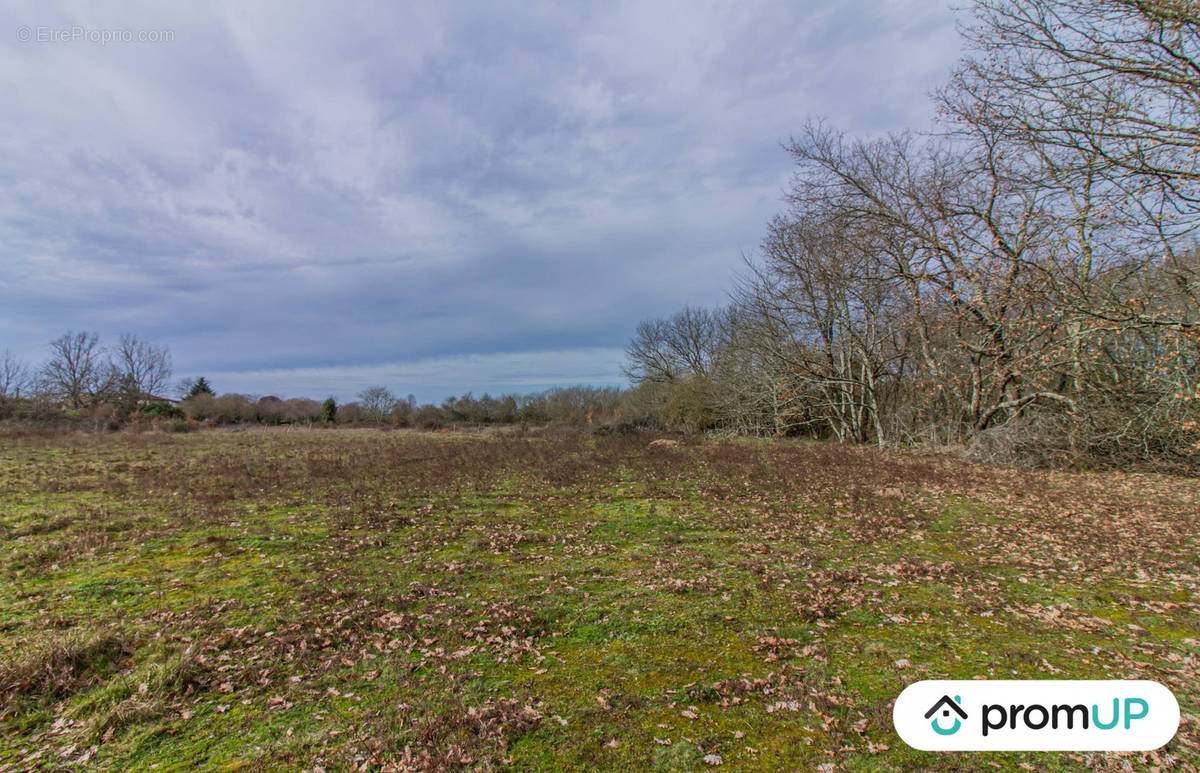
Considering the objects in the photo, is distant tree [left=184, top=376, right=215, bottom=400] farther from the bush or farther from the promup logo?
the promup logo

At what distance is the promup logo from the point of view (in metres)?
2.95

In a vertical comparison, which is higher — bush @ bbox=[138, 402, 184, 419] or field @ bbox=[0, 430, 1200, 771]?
bush @ bbox=[138, 402, 184, 419]

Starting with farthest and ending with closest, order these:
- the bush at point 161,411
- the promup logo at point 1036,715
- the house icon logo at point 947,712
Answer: the bush at point 161,411 < the house icon logo at point 947,712 < the promup logo at point 1036,715

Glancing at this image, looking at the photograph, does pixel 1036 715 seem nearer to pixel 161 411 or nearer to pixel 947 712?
pixel 947 712

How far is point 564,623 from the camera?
15.3ft

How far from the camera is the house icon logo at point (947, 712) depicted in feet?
10.0

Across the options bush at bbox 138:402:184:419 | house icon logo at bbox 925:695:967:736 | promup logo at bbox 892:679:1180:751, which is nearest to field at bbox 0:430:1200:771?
promup logo at bbox 892:679:1180:751

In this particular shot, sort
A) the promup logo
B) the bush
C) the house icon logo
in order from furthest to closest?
1. the bush
2. the house icon logo
3. the promup logo

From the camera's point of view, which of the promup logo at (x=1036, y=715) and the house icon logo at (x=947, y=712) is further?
the house icon logo at (x=947, y=712)

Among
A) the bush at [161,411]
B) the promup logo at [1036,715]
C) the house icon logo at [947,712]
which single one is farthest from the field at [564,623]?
the bush at [161,411]

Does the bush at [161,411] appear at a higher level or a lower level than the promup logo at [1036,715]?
higher

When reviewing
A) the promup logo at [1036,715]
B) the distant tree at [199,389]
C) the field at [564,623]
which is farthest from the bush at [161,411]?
the promup logo at [1036,715]

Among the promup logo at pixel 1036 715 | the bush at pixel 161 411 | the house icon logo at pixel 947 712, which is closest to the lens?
the promup logo at pixel 1036 715

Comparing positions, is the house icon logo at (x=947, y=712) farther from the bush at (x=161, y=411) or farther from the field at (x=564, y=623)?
the bush at (x=161, y=411)
